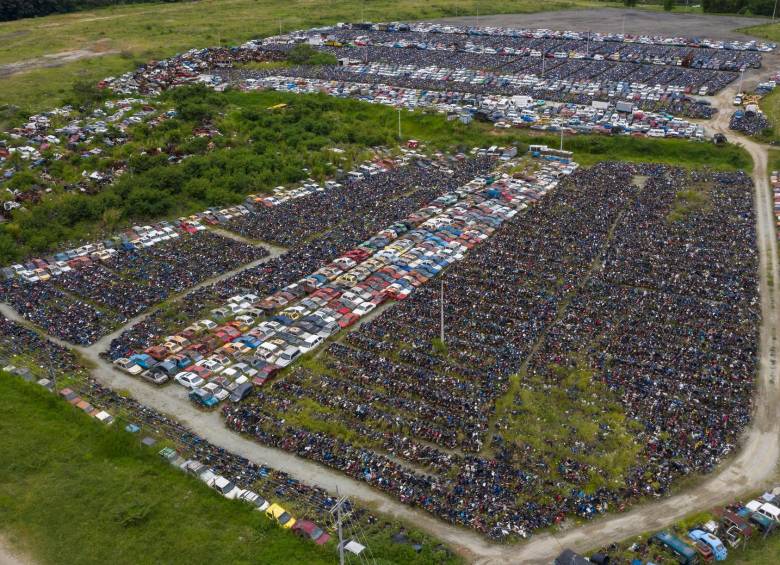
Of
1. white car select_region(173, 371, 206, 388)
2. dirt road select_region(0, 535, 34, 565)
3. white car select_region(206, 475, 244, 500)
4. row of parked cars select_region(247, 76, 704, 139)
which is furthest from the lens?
row of parked cars select_region(247, 76, 704, 139)

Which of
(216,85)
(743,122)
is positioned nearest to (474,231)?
(743,122)

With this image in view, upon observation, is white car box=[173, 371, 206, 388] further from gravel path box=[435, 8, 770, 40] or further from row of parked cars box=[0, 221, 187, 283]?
gravel path box=[435, 8, 770, 40]

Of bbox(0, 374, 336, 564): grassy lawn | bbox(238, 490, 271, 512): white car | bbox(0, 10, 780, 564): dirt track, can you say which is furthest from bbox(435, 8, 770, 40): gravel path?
bbox(0, 374, 336, 564): grassy lawn

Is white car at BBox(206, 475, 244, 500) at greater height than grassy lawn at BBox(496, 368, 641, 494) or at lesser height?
lesser

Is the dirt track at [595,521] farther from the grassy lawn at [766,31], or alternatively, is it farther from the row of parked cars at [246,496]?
the grassy lawn at [766,31]

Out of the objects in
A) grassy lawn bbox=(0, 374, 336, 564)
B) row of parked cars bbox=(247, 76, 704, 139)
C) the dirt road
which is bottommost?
the dirt road

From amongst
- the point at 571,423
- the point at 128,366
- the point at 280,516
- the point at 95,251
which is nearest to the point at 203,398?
the point at 128,366

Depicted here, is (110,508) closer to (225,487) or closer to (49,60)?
(225,487)
